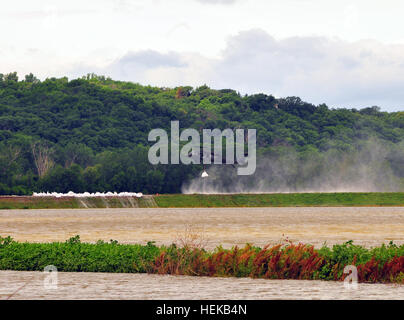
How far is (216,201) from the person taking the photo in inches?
7264

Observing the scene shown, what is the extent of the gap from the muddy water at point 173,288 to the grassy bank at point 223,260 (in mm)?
766

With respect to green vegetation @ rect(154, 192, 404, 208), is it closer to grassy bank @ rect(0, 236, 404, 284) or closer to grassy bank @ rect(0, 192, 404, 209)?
grassy bank @ rect(0, 192, 404, 209)

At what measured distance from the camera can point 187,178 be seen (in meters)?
198

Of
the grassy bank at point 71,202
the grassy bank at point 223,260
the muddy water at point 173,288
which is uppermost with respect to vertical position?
the grassy bank at point 71,202

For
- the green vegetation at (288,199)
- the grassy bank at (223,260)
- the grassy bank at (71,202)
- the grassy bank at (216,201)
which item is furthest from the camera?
the green vegetation at (288,199)

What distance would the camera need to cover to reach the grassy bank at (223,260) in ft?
89.5

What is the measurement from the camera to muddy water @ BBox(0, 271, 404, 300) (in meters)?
22.9

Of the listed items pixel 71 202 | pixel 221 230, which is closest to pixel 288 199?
pixel 71 202

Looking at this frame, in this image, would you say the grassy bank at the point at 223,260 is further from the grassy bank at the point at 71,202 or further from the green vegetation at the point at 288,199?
the green vegetation at the point at 288,199

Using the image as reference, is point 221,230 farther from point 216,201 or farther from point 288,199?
point 288,199

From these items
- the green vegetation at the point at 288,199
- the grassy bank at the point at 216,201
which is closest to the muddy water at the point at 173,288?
A: the grassy bank at the point at 216,201

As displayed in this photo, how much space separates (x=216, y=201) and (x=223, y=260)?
6131 inches
